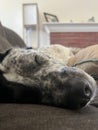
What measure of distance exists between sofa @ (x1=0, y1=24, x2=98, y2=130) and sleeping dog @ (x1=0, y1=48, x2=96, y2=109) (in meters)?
0.03

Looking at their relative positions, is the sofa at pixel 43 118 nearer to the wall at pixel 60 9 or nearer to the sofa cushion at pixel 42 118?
the sofa cushion at pixel 42 118

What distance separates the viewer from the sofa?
598 millimetres

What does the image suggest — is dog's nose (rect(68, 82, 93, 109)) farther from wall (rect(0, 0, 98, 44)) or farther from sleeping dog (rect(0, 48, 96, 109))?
wall (rect(0, 0, 98, 44))

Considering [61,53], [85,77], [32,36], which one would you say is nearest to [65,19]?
[32,36]

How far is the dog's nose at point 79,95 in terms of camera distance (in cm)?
63

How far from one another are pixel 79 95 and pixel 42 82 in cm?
13

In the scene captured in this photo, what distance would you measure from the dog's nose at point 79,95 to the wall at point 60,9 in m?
4.69

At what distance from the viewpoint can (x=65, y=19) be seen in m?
5.29

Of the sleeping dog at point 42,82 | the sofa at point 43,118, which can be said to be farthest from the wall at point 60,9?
the sofa at point 43,118

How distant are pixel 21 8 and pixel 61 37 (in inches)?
36.9

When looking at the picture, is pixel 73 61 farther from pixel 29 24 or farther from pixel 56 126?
pixel 29 24

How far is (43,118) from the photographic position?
63cm

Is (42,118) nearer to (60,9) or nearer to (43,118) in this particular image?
(43,118)

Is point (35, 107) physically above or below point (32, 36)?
above
